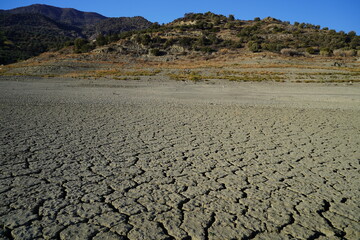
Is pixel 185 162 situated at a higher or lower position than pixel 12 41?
lower

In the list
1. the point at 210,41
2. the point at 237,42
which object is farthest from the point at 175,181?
the point at 210,41

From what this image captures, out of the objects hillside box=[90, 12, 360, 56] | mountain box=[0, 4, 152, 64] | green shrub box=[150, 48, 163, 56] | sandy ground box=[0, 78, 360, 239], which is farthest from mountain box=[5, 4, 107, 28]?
sandy ground box=[0, 78, 360, 239]

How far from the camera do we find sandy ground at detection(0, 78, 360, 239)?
187cm

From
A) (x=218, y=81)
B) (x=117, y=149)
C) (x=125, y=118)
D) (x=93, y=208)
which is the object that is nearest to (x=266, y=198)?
(x=93, y=208)

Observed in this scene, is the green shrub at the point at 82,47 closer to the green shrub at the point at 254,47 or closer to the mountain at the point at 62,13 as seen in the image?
the green shrub at the point at 254,47

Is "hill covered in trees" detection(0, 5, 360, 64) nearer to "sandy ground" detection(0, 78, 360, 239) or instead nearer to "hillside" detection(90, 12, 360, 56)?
"hillside" detection(90, 12, 360, 56)

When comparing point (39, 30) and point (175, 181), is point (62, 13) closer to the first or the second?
point (39, 30)

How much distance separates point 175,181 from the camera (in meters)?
2.65

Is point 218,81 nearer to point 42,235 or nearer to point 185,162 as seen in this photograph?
point 185,162

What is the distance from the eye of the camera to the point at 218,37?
42.1 meters

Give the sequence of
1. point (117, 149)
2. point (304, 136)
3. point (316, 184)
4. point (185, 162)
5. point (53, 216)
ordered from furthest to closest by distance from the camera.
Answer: point (304, 136) < point (117, 149) < point (185, 162) < point (316, 184) < point (53, 216)

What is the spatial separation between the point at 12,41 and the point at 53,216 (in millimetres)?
63668

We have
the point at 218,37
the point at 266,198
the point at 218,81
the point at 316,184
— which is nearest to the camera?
the point at 266,198

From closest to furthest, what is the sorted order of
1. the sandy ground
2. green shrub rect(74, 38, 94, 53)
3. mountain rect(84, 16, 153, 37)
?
the sandy ground → green shrub rect(74, 38, 94, 53) → mountain rect(84, 16, 153, 37)
